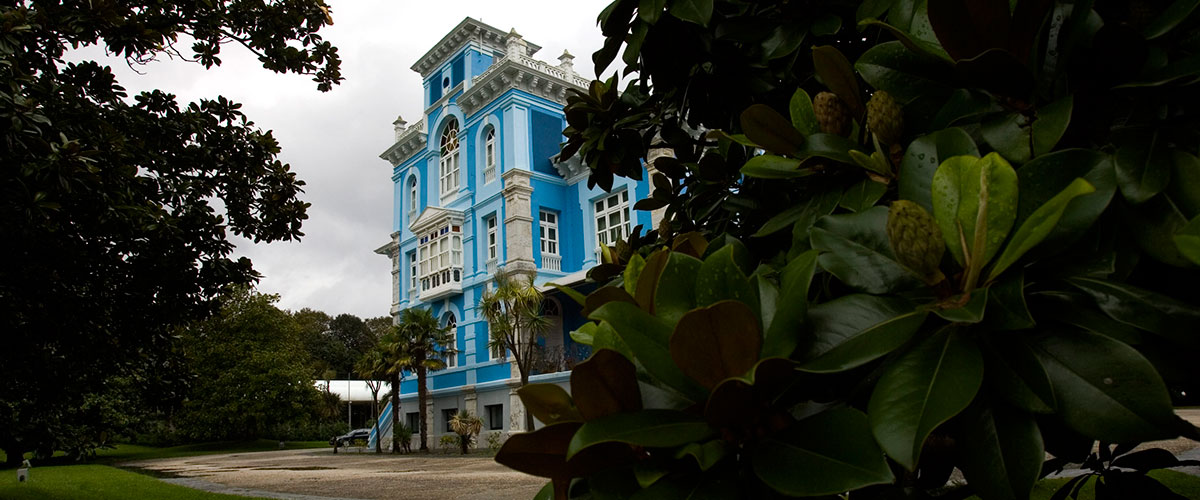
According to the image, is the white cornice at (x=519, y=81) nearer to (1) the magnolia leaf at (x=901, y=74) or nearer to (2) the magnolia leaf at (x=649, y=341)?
(1) the magnolia leaf at (x=901, y=74)

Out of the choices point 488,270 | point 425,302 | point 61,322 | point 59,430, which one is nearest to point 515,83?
point 488,270

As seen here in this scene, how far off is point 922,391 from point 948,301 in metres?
0.11

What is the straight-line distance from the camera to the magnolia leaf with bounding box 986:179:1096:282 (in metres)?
0.54

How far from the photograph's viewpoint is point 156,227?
494 centimetres

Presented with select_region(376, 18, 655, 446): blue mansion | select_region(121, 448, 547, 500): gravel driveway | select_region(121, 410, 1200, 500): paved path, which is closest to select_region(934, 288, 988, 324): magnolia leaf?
select_region(121, 410, 1200, 500): paved path

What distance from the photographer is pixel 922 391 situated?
0.62 metres

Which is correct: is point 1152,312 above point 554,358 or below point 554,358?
below

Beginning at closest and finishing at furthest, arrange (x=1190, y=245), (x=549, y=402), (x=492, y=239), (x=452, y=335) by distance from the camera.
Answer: (x=1190, y=245) < (x=549, y=402) < (x=492, y=239) < (x=452, y=335)

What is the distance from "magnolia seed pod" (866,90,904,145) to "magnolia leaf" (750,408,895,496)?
408mm

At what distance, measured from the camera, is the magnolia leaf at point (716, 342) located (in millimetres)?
658

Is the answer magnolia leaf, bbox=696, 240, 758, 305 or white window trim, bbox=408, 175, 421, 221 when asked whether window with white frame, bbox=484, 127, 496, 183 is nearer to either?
white window trim, bbox=408, 175, 421, 221

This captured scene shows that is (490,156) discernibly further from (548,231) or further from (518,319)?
(518,319)

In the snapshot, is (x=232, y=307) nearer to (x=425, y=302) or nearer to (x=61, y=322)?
(x=425, y=302)

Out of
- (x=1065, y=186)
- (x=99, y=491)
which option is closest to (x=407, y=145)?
(x=99, y=491)
